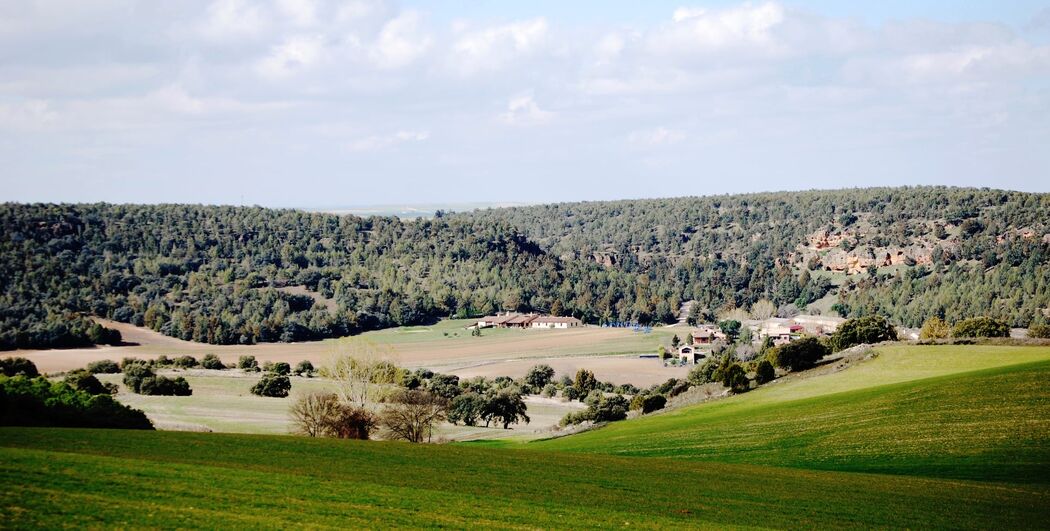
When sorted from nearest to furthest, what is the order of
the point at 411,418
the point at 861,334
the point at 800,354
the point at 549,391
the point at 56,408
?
the point at 56,408
the point at 411,418
the point at 800,354
the point at 861,334
the point at 549,391

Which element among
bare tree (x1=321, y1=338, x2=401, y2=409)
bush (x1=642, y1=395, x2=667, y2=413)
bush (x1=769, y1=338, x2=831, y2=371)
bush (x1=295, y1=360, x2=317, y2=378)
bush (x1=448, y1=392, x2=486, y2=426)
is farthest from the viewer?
bush (x1=295, y1=360, x2=317, y2=378)

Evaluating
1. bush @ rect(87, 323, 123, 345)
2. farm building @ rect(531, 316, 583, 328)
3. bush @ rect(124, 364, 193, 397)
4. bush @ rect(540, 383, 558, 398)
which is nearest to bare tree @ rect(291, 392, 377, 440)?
bush @ rect(124, 364, 193, 397)

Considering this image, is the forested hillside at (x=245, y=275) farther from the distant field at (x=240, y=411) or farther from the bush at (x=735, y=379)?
the bush at (x=735, y=379)

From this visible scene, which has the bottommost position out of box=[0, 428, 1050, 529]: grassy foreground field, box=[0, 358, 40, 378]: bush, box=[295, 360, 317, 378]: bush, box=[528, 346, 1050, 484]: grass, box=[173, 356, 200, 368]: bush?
box=[295, 360, 317, 378]: bush

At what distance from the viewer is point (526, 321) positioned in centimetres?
15625

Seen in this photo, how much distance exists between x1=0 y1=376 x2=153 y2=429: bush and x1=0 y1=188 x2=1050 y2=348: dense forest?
8087cm

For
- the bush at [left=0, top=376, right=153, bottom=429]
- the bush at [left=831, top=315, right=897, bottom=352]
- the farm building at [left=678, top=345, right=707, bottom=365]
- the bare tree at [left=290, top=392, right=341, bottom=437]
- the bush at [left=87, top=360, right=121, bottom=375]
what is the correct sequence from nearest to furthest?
1. the bush at [left=0, top=376, right=153, bottom=429]
2. the bare tree at [left=290, top=392, right=341, bottom=437]
3. the bush at [left=831, top=315, right=897, bottom=352]
4. the bush at [left=87, top=360, right=121, bottom=375]
5. the farm building at [left=678, top=345, right=707, bottom=365]

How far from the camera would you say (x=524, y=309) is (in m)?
171

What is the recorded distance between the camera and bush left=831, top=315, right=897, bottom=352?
69.2m

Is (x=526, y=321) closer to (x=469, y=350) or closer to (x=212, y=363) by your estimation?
(x=469, y=350)

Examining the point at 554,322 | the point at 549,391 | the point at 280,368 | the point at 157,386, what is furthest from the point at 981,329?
the point at 554,322

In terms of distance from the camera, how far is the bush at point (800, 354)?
5819cm

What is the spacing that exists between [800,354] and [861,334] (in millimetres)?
13598

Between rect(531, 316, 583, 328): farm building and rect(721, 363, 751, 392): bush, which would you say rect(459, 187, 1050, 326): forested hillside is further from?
rect(721, 363, 751, 392): bush
